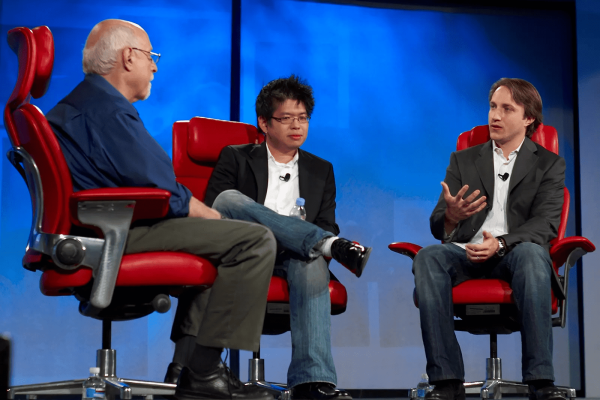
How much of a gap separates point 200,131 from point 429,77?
1.89m

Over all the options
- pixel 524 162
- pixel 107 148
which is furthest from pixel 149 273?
pixel 524 162

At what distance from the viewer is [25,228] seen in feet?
13.1

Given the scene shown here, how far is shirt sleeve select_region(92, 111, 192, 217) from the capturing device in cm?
222

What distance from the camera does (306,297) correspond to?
2.55 meters

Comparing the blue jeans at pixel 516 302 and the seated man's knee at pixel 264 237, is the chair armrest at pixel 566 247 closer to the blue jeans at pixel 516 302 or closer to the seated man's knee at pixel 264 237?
the blue jeans at pixel 516 302

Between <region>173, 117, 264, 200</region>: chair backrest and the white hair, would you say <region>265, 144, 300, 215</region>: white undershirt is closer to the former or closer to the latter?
<region>173, 117, 264, 200</region>: chair backrest

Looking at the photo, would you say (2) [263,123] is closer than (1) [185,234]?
No

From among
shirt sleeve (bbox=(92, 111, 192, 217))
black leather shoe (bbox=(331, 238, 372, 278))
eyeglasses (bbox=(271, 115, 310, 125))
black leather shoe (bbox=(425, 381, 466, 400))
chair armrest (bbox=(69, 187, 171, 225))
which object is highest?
eyeglasses (bbox=(271, 115, 310, 125))

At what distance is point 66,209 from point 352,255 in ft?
3.22

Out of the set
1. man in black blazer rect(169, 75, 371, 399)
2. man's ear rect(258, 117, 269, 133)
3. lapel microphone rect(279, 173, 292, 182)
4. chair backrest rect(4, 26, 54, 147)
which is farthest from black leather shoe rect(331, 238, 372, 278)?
chair backrest rect(4, 26, 54, 147)

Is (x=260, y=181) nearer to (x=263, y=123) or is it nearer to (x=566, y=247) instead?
(x=263, y=123)

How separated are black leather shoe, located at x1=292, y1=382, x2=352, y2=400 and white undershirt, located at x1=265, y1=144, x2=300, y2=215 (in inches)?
34.4

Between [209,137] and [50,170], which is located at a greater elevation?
→ [209,137]

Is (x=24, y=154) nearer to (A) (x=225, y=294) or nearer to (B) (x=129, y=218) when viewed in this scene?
(B) (x=129, y=218)
